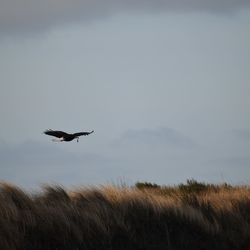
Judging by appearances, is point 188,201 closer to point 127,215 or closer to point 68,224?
point 127,215

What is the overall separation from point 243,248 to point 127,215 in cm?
270

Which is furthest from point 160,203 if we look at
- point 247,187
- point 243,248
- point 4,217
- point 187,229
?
point 247,187

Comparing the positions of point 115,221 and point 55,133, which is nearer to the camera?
point 115,221

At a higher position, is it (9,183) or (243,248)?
(9,183)

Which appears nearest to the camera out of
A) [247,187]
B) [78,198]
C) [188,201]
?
[78,198]

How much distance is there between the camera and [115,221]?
14523mm

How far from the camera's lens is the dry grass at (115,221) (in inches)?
519

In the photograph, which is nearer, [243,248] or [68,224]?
[68,224]

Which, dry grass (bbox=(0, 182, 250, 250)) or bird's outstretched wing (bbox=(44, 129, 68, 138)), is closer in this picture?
dry grass (bbox=(0, 182, 250, 250))

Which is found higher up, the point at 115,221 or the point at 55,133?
the point at 55,133

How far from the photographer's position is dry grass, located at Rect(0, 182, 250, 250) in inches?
519

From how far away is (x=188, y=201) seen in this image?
1802 centimetres

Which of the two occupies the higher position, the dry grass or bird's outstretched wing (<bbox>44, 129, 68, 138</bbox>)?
bird's outstretched wing (<bbox>44, 129, 68, 138</bbox>)

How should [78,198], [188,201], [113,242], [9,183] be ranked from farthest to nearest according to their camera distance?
[188,201] < [78,198] < [9,183] < [113,242]
